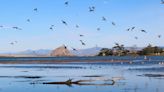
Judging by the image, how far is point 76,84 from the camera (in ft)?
153

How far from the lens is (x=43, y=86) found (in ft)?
153

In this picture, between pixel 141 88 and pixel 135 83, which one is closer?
pixel 141 88

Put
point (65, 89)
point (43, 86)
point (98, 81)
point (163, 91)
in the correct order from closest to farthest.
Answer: point (163, 91) → point (65, 89) → point (43, 86) → point (98, 81)

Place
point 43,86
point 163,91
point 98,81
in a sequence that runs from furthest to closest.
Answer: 1. point 98,81
2. point 43,86
3. point 163,91

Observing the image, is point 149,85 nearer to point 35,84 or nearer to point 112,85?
point 112,85

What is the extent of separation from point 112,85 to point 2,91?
422 inches

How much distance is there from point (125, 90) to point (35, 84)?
39.2 ft

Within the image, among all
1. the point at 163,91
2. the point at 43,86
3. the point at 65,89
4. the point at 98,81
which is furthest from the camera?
the point at 98,81

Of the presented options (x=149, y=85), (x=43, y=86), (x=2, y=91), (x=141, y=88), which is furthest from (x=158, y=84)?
(x=2, y=91)

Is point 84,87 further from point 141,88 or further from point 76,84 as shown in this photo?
point 141,88

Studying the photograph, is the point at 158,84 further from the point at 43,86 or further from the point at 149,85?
the point at 43,86

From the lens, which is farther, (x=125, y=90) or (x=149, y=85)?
(x=149, y=85)

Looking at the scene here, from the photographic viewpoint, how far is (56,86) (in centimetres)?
4597

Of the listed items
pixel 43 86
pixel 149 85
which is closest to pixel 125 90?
pixel 149 85
